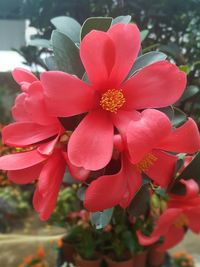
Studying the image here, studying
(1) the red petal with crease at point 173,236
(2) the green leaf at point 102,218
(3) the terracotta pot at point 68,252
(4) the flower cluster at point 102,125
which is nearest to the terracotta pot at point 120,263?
(3) the terracotta pot at point 68,252

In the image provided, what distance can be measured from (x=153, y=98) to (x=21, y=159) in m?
0.13

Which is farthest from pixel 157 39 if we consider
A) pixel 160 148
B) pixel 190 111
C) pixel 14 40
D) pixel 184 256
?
pixel 184 256

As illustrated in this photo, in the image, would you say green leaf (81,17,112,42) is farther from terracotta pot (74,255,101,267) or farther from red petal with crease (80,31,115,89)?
terracotta pot (74,255,101,267)

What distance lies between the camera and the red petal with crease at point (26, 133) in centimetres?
34

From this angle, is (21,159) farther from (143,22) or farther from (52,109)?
(143,22)

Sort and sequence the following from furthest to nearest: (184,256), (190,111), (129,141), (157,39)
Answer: (184,256) → (157,39) → (190,111) → (129,141)

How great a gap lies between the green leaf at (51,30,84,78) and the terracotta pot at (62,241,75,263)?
0.93 metres

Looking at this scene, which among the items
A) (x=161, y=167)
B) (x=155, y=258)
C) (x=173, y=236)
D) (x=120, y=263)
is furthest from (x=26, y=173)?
(x=155, y=258)

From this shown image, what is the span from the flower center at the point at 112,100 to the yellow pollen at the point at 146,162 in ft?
0.16

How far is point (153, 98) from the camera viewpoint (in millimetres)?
329

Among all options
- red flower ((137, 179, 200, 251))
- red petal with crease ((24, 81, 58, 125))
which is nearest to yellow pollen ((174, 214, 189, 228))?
red flower ((137, 179, 200, 251))

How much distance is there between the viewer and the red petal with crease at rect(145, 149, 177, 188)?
36cm

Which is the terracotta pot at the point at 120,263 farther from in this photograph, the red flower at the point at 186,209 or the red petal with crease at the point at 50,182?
the red petal with crease at the point at 50,182

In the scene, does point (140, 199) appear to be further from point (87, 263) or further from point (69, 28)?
point (87, 263)
